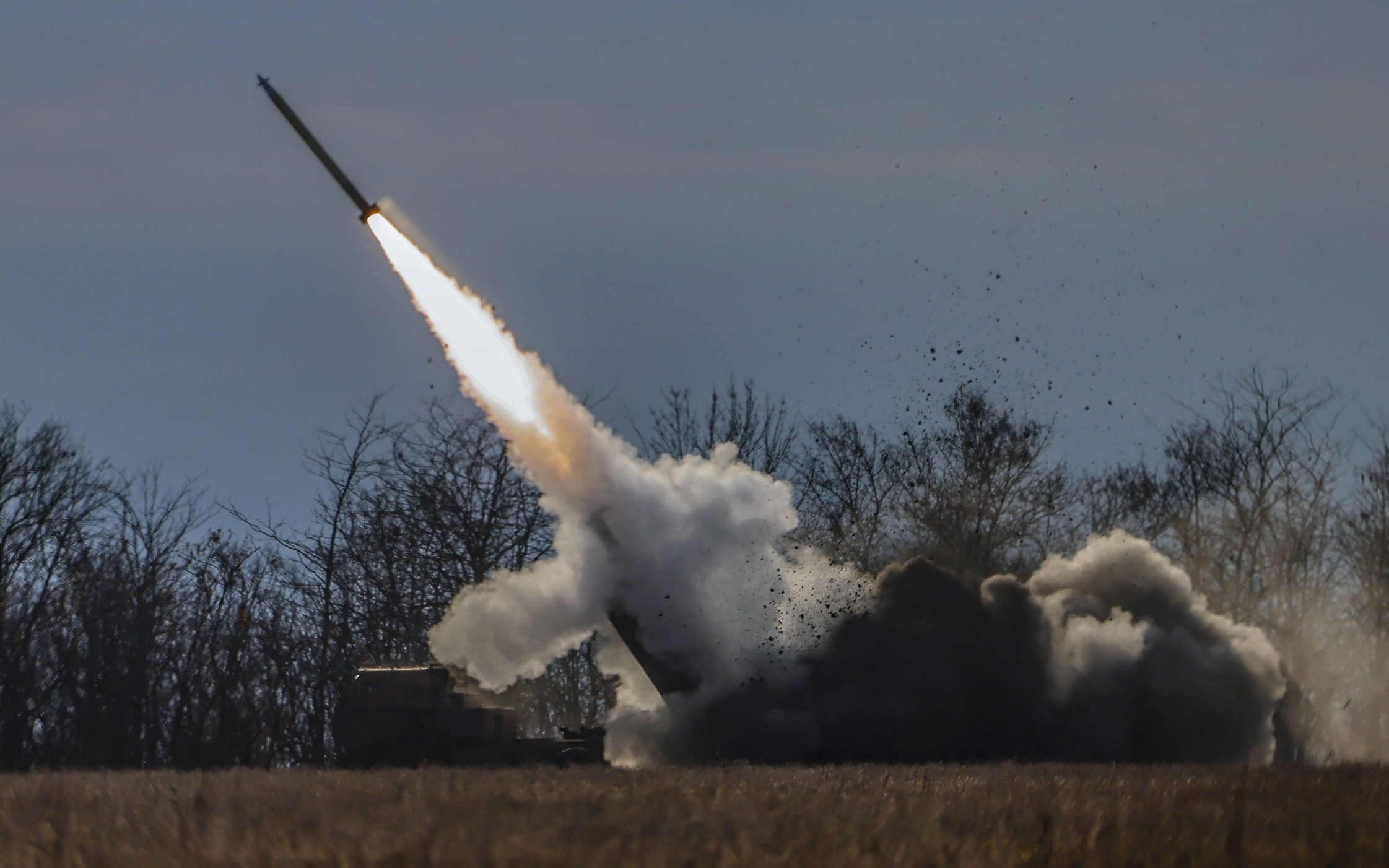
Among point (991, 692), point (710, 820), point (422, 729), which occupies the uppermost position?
point (991, 692)

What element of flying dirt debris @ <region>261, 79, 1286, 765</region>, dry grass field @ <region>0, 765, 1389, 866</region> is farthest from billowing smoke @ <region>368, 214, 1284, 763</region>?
dry grass field @ <region>0, 765, 1389, 866</region>

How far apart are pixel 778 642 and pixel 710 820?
1557cm

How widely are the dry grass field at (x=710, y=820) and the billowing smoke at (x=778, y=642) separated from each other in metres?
6.72

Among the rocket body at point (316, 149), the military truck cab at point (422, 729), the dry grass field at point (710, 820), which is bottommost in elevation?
the dry grass field at point (710, 820)

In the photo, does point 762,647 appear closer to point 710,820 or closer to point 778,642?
point 778,642

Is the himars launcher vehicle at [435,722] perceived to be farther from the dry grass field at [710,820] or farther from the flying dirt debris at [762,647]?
the dry grass field at [710,820]

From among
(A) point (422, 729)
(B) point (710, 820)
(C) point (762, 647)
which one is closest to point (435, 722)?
(A) point (422, 729)

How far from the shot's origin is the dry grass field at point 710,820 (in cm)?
1426

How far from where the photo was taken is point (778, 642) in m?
31.4

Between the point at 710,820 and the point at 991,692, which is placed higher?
the point at 991,692

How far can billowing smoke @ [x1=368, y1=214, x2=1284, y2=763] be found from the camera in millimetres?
29938

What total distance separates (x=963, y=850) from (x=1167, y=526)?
41544 millimetres

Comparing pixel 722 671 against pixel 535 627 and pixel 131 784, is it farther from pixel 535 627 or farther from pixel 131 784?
pixel 131 784

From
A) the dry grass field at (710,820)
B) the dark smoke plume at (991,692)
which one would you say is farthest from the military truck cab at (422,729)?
the dry grass field at (710,820)
